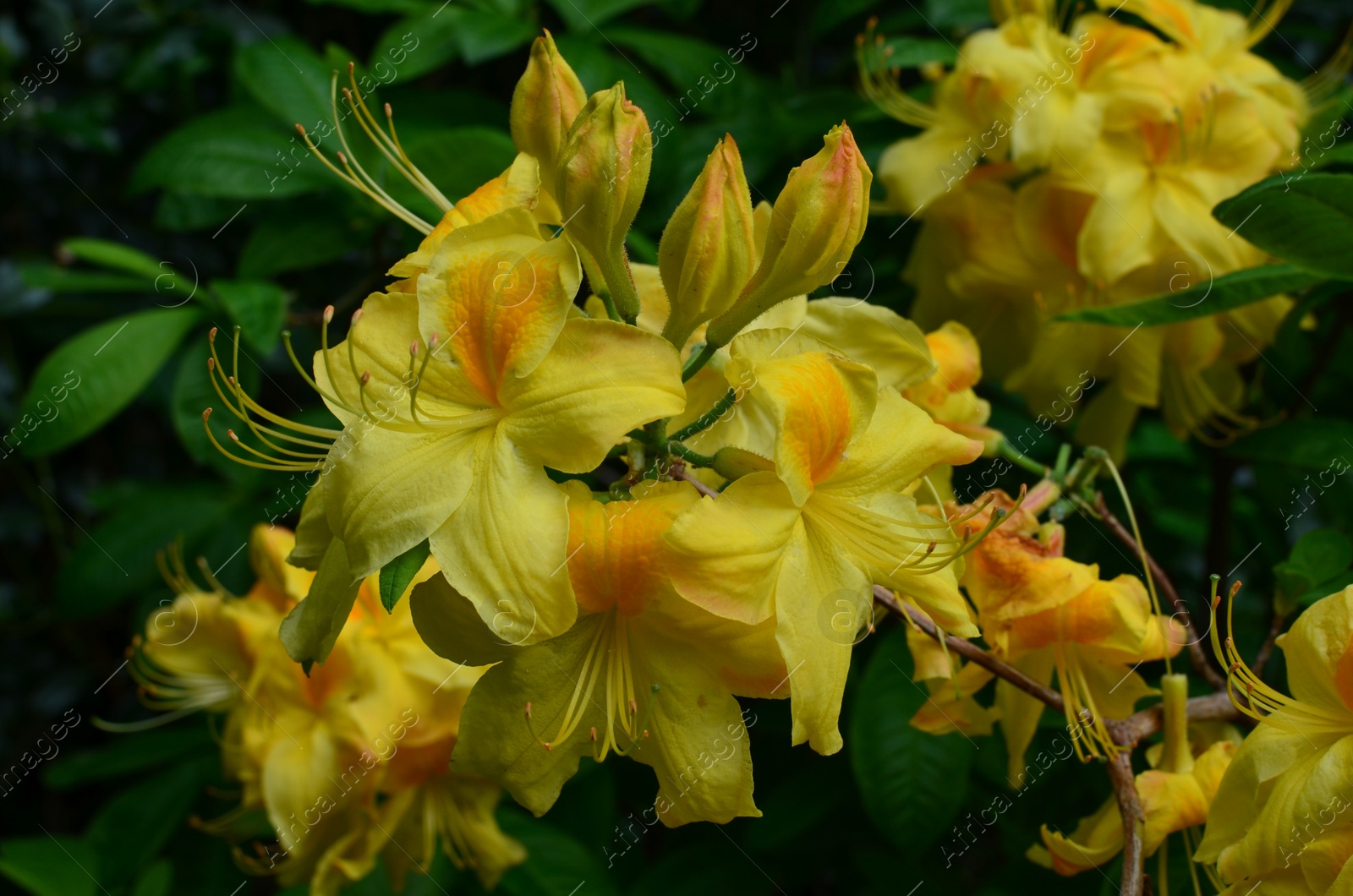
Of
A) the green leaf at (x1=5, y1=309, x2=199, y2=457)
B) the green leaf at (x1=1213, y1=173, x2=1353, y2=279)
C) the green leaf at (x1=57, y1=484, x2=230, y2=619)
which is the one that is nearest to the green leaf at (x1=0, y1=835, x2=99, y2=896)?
the green leaf at (x1=57, y1=484, x2=230, y2=619)

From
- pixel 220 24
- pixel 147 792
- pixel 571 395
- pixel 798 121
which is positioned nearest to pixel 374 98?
pixel 798 121

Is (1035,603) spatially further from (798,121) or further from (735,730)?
(798,121)

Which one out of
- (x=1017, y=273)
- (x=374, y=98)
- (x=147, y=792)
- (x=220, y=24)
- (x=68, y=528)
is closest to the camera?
(x=1017, y=273)

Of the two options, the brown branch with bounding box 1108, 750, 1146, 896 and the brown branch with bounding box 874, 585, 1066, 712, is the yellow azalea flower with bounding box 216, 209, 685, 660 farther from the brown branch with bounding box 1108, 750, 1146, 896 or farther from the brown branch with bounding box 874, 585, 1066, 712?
the brown branch with bounding box 1108, 750, 1146, 896

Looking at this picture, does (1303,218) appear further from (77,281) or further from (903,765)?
(77,281)

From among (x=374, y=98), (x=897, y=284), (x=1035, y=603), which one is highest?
(x=374, y=98)

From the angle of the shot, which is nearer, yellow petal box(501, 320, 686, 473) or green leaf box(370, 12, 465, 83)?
yellow petal box(501, 320, 686, 473)

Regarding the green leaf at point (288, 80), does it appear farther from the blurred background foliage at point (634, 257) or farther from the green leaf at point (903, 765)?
the green leaf at point (903, 765)
